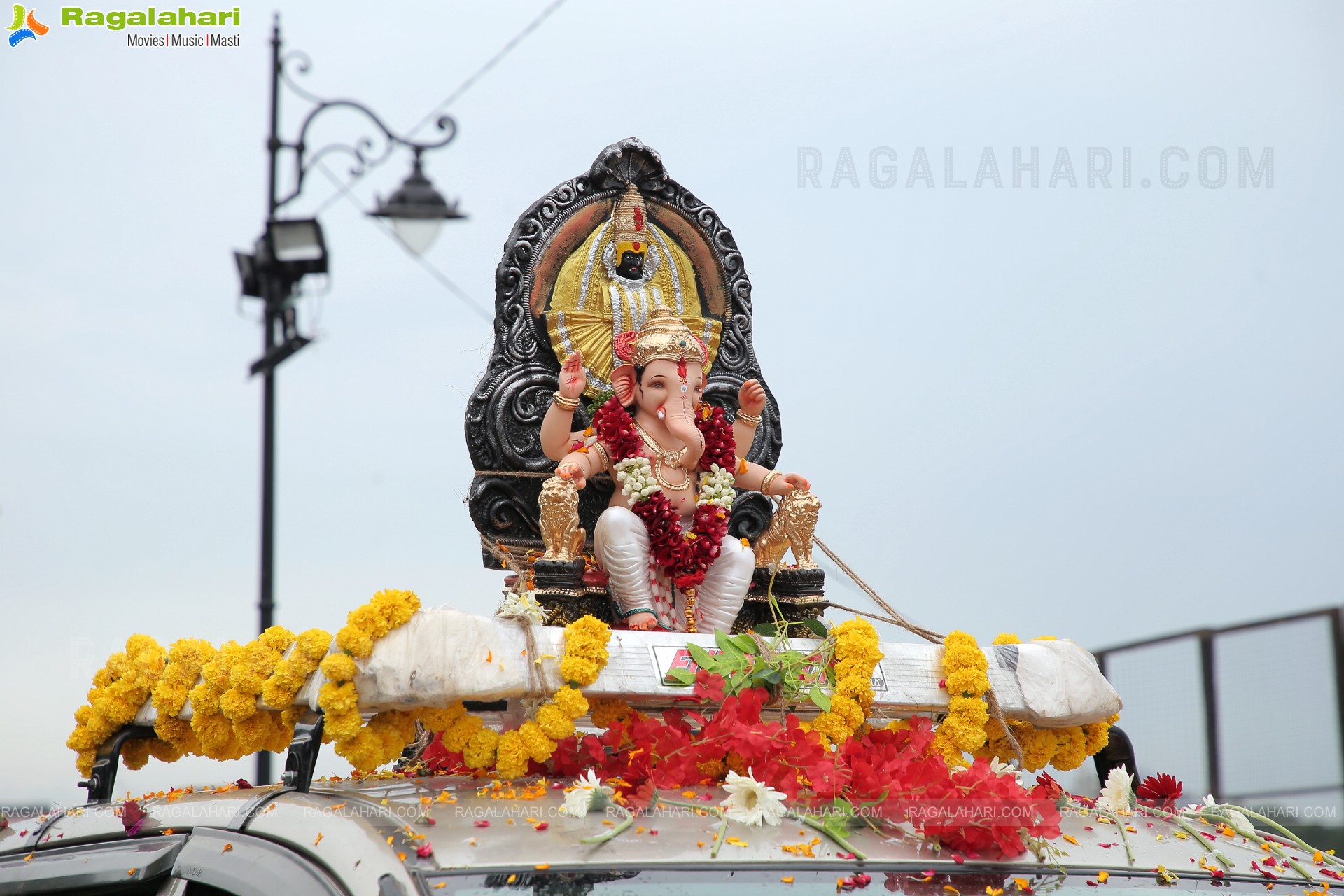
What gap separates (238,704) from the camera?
3064 millimetres

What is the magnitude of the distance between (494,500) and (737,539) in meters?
0.95

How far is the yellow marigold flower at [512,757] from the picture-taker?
9.80 ft

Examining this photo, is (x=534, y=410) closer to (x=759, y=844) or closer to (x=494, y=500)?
(x=494, y=500)

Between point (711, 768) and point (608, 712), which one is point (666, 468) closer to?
point (608, 712)

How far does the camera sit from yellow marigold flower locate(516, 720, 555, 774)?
118 inches

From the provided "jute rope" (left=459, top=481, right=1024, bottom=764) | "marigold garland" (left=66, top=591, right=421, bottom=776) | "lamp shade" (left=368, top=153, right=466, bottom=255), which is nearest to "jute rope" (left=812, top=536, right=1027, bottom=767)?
"jute rope" (left=459, top=481, right=1024, bottom=764)

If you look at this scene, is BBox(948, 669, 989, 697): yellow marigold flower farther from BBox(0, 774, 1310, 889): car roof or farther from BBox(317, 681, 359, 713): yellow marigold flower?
BBox(317, 681, 359, 713): yellow marigold flower

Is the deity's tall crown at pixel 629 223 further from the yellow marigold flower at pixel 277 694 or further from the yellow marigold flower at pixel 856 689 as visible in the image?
the yellow marigold flower at pixel 277 694

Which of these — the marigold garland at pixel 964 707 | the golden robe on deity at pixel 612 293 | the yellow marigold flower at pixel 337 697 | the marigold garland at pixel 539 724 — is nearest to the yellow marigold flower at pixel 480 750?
the marigold garland at pixel 539 724

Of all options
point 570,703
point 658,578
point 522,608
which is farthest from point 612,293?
point 570,703

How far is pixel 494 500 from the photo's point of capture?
465 cm

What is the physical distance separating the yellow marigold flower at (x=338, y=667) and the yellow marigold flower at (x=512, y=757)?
43 cm

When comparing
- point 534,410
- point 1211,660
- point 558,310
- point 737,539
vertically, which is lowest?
point 1211,660

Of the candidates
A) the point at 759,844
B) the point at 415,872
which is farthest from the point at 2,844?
the point at 759,844
